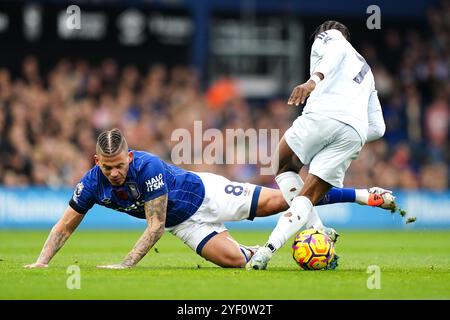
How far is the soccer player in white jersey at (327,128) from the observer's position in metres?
9.75

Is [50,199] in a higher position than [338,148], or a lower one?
lower

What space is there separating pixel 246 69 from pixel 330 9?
2822 millimetres

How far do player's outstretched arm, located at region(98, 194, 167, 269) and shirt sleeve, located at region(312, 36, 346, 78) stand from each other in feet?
6.58

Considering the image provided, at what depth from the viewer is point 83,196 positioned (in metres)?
9.77

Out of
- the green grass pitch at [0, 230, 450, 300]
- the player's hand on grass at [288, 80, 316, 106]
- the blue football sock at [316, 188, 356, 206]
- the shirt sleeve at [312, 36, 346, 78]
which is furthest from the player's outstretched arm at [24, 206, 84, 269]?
the shirt sleeve at [312, 36, 346, 78]

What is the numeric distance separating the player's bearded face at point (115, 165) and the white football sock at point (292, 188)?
1858 millimetres

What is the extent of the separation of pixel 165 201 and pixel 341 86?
2153 mm

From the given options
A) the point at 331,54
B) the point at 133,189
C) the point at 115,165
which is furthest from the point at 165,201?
the point at 331,54

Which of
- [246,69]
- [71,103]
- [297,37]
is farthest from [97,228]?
[297,37]

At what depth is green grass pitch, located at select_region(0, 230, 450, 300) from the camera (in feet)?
25.7

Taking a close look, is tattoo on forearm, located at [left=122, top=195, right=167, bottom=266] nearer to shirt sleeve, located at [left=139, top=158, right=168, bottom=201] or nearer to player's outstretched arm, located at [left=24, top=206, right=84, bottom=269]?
shirt sleeve, located at [left=139, top=158, right=168, bottom=201]

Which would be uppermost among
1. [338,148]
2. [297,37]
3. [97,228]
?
[297,37]
